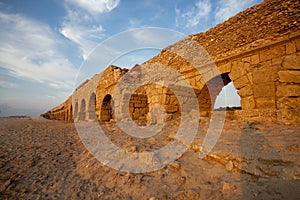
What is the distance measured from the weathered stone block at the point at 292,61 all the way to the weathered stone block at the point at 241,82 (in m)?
0.84

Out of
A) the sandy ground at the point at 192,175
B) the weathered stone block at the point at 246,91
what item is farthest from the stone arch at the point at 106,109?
the weathered stone block at the point at 246,91

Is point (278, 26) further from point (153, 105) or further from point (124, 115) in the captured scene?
point (124, 115)

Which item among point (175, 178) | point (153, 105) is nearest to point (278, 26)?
point (153, 105)

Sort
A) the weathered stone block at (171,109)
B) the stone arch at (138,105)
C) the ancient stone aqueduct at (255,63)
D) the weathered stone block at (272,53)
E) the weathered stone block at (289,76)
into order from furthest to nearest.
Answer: the stone arch at (138,105), the weathered stone block at (171,109), the weathered stone block at (272,53), the ancient stone aqueduct at (255,63), the weathered stone block at (289,76)

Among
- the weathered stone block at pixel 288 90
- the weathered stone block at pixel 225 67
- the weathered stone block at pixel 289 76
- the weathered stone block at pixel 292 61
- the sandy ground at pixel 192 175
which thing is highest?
the weathered stone block at pixel 225 67

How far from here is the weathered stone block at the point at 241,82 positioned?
4114mm

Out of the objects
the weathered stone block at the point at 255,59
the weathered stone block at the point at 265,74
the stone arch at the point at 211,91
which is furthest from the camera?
the stone arch at the point at 211,91

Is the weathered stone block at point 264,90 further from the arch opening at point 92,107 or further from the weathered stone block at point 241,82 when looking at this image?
the arch opening at point 92,107

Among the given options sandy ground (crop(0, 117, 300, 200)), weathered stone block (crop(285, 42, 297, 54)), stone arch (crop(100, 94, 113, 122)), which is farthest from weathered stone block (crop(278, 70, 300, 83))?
stone arch (crop(100, 94, 113, 122))

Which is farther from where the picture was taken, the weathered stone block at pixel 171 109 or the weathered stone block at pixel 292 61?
the weathered stone block at pixel 171 109

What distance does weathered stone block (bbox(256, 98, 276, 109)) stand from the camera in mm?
3551

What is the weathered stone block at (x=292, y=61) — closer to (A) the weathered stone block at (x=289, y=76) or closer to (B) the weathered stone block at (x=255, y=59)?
(A) the weathered stone block at (x=289, y=76)

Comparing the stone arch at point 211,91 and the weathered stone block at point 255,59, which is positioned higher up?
the weathered stone block at point 255,59

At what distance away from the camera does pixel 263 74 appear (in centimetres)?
372
